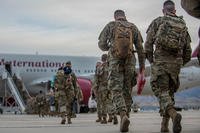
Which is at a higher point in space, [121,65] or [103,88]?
[121,65]

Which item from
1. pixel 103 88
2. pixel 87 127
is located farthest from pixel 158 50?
pixel 103 88

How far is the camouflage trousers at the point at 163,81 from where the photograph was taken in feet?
23.0

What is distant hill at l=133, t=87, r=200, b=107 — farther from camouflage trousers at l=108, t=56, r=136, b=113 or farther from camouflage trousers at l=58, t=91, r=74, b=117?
camouflage trousers at l=108, t=56, r=136, b=113

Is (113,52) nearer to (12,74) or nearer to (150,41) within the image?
(150,41)

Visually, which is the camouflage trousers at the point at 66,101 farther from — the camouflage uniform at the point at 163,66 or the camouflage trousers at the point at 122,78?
the camouflage uniform at the point at 163,66

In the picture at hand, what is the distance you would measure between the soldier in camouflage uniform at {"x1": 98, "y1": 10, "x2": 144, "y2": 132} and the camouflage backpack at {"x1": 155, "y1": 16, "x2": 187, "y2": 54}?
93 centimetres

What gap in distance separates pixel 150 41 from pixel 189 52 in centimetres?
55

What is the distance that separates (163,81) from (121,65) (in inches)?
44.5

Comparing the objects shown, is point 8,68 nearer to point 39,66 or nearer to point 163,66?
point 39,66

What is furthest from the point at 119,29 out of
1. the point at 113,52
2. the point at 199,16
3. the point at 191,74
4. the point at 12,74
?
the point at 191,74

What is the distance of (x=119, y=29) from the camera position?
26.6ft

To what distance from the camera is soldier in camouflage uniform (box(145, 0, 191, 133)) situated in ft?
23.2

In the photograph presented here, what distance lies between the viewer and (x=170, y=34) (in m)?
7.17

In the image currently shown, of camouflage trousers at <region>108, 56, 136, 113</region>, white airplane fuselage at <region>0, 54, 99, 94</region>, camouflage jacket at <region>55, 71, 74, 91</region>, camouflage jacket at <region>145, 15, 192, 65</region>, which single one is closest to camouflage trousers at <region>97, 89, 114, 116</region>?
camouflage jacket at <region>55, 71, 74, 91</region>
